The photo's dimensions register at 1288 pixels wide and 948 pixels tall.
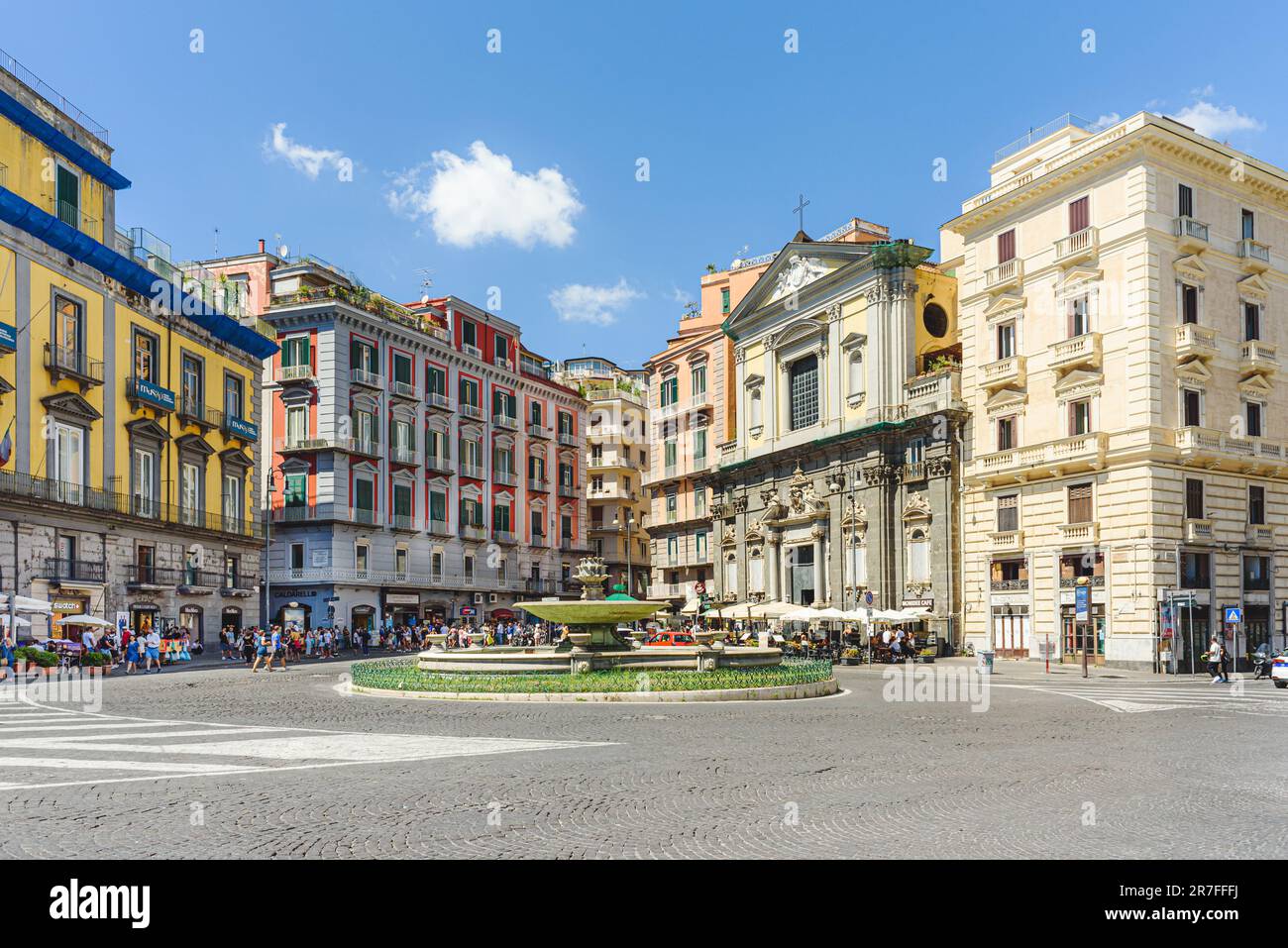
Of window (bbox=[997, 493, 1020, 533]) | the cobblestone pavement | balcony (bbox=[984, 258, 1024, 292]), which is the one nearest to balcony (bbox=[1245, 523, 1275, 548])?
window (bbox=[997, 493, 1020, 533])

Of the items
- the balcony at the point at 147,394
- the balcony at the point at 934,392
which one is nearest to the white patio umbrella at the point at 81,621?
the balcony at the point at 147,394

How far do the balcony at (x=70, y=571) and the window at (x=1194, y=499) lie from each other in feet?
124

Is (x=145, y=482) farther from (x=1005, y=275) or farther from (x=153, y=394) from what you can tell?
(x=1005, y=275)

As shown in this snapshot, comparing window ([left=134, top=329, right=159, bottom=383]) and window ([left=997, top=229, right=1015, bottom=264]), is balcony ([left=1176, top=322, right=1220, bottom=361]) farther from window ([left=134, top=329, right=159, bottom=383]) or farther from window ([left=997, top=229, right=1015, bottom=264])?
window ([left=134, top=329, right=159, bottom=383])

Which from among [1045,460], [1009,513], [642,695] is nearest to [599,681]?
[642,695]

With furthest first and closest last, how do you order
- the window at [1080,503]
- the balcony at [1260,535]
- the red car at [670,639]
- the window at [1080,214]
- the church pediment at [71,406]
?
the window at [1080,214], the window at [1080,503], the balcony at [1260,535], the church pediment at [71,406], the red car at [670,639]

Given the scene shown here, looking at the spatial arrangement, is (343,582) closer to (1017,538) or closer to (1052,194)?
(1017,538)

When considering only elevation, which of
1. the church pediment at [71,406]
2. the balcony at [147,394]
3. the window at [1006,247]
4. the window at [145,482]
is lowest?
the window at [145,482]

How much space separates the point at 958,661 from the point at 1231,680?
36.7 feet

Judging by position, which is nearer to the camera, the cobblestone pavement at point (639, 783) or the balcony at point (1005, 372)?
the cobblestone pavement at point (639, 783)

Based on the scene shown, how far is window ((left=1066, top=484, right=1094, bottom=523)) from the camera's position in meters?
39.4

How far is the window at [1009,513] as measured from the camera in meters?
42.7

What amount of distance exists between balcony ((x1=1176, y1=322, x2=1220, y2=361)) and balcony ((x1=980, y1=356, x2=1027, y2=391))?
581 cm

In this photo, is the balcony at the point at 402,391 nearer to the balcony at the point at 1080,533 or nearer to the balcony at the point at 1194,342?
the balcony at the point at 1080,533
